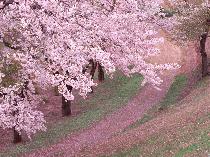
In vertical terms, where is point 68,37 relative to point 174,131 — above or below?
above

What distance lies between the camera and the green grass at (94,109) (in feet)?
121

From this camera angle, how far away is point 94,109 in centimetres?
4628

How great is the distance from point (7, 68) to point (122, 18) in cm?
625

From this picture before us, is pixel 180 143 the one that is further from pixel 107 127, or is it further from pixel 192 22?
pixel 192 22

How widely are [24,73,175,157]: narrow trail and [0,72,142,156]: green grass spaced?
0.92 m

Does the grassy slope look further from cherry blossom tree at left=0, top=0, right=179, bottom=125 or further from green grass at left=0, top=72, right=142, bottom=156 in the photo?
green grass at left=0, top=72, right=142, bottom=156

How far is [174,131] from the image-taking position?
73.1 ft

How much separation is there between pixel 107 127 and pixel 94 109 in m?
6.96

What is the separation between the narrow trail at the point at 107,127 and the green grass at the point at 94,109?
36.2 inches

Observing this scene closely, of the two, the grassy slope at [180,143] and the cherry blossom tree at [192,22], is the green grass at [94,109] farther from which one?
the grassy slope at [180,143]

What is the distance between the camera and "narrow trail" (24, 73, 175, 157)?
3277cm

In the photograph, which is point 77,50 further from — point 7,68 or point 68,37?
point 7,68

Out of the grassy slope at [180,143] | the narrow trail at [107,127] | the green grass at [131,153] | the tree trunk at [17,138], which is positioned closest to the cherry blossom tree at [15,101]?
the narrow trail at [107,127]

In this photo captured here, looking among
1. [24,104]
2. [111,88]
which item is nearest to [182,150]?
[24,104]
